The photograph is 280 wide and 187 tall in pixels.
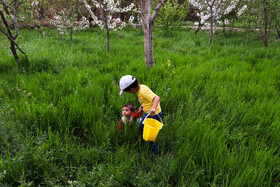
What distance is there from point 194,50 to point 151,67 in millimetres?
3088

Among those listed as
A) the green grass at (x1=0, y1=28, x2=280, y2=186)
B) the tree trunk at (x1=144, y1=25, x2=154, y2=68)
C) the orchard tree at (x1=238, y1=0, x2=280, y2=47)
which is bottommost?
the green grass at (x1=0, y1=28, x2=280, y2=186)

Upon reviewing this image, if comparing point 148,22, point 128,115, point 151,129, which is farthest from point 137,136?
point 148,22

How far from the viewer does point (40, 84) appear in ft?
11.1

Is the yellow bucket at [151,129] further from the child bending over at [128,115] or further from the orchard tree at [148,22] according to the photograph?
the orchard tree at [148,22]

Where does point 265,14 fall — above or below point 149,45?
above

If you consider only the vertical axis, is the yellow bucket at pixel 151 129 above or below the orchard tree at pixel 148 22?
below

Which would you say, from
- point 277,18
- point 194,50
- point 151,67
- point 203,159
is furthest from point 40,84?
point 277,18

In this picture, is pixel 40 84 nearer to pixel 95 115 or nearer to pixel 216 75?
pixel 95 115

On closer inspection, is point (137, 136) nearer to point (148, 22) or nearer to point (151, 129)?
point (151, 129)

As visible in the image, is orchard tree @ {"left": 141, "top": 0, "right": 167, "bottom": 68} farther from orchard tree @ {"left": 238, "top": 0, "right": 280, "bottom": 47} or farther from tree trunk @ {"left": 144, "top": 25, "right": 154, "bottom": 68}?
orchard tree @ {"left": 238, "top": 0, "right": 280, "bottom": 47}

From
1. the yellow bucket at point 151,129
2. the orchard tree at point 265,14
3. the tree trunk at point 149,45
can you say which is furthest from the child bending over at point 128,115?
the orchard tree at point 265,14

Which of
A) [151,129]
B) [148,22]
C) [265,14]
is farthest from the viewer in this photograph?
[265,14]

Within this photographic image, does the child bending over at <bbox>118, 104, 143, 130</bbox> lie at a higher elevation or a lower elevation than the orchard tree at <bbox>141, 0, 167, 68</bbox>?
lower

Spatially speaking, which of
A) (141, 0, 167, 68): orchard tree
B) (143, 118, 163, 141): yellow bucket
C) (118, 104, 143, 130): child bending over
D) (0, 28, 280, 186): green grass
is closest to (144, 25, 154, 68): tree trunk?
(141, 0, 167, 68): orchard tree
